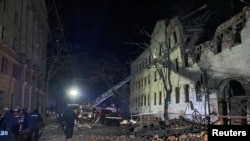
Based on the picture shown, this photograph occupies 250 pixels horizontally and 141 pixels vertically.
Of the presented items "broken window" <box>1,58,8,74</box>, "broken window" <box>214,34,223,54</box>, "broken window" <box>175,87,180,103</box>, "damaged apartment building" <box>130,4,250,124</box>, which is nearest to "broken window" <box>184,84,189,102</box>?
"damaged apartment building" <box>130,4,250,124</box>

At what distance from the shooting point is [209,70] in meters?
22.7

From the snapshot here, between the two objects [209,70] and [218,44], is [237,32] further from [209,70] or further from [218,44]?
[209,70]

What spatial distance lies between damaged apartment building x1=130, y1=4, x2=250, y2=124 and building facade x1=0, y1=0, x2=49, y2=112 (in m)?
13.4

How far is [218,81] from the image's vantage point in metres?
21.4

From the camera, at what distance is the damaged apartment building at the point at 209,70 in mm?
18516

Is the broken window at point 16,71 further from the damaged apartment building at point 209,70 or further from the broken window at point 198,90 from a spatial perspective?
the broken window at point 198,90

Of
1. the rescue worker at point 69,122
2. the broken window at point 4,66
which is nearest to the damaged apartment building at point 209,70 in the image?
the rescue worker at point 69,122

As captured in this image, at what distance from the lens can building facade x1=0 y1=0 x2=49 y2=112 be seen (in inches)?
976

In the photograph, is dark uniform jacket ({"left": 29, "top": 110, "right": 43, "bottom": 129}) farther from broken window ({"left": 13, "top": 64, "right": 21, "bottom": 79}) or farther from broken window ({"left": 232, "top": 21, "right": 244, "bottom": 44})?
broken window ({"left": 13, "top": 64, "right": 21, "bottom": 79})

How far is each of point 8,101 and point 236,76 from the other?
735 inches

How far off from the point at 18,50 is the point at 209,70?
1839 cm

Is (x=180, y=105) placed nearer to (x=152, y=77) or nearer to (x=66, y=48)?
(x=152, y=77)

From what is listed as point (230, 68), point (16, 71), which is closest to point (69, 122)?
point (230, 68)

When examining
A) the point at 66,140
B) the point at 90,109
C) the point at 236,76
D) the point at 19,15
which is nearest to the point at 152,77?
the point at 90,109
